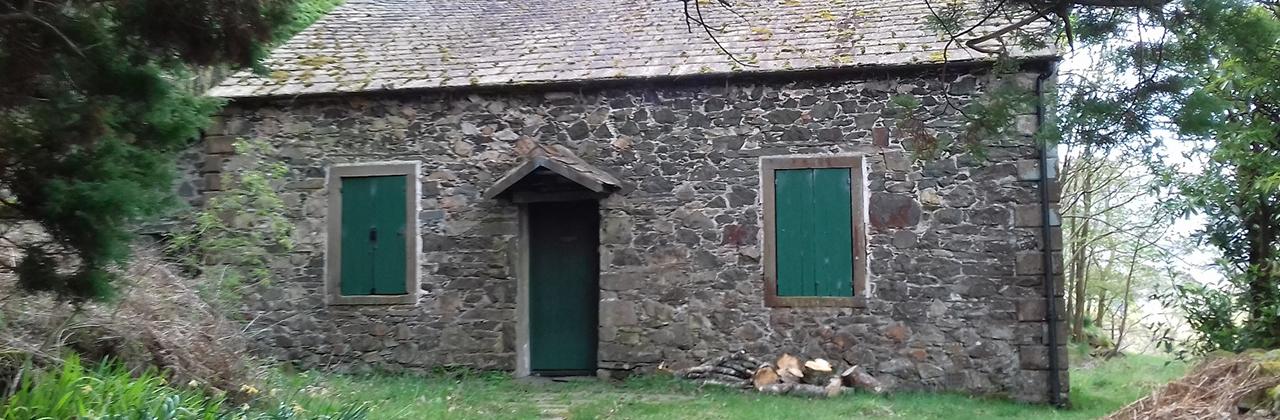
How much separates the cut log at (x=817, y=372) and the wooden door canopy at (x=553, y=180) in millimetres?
2388

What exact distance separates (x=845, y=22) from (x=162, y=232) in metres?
→ 7.09

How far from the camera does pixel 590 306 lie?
942cm

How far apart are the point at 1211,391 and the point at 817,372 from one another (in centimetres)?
321

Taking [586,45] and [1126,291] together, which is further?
[1126,291]

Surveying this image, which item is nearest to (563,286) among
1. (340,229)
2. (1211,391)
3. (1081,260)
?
(340,229)

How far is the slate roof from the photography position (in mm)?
8766

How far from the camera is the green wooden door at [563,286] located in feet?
30.9

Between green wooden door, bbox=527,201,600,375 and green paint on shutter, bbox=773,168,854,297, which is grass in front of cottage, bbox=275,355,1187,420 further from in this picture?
green paint on shutter, bbox=773,168,854,297

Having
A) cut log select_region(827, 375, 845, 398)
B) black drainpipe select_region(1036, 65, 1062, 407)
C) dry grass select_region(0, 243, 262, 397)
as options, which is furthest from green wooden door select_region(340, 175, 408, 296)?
black drainpipe select_region(1036, 65, 1062, 407)

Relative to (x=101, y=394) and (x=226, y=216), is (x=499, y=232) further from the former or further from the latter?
(x=101, y=394)

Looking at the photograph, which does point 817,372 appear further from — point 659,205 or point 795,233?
point 659,205

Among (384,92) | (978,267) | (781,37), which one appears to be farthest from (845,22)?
(384,92)

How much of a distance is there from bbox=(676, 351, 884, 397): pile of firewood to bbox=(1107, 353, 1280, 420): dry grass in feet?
7.90

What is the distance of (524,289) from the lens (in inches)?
364
